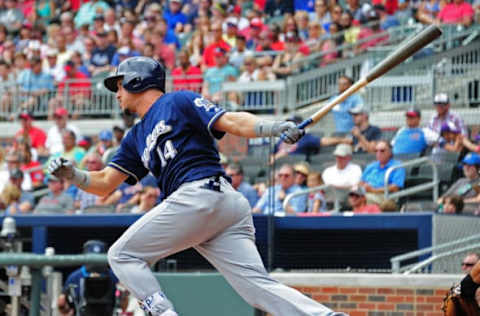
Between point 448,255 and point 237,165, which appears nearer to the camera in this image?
point 448,255

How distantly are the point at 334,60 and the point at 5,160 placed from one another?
4738mm

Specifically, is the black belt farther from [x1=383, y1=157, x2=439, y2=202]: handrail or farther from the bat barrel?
[x1=383, y1=157, x2=439, y2=202]: handrail

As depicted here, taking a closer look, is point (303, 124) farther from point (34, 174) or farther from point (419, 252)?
point (34, 174)

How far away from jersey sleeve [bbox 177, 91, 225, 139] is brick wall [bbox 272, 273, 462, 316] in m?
2.93

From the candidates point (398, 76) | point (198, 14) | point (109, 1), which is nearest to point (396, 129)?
point (398, 76)

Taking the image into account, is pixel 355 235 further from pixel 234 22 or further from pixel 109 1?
pixel 109 1

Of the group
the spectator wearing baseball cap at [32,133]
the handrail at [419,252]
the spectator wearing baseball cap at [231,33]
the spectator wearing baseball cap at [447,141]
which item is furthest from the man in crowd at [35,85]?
the handrail at [419,252]

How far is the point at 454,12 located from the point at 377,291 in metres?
7.05

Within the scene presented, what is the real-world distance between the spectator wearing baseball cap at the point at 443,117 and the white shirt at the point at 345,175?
35.8 inches

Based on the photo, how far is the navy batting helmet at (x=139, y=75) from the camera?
21.6 feet

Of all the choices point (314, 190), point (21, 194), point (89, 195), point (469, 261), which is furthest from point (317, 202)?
point (21, 194)

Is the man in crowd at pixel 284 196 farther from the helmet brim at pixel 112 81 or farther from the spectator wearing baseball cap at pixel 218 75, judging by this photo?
the spectator wearing baseball cap at pixel 218 75

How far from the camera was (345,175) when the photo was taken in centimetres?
1146

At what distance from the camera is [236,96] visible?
1522cm
